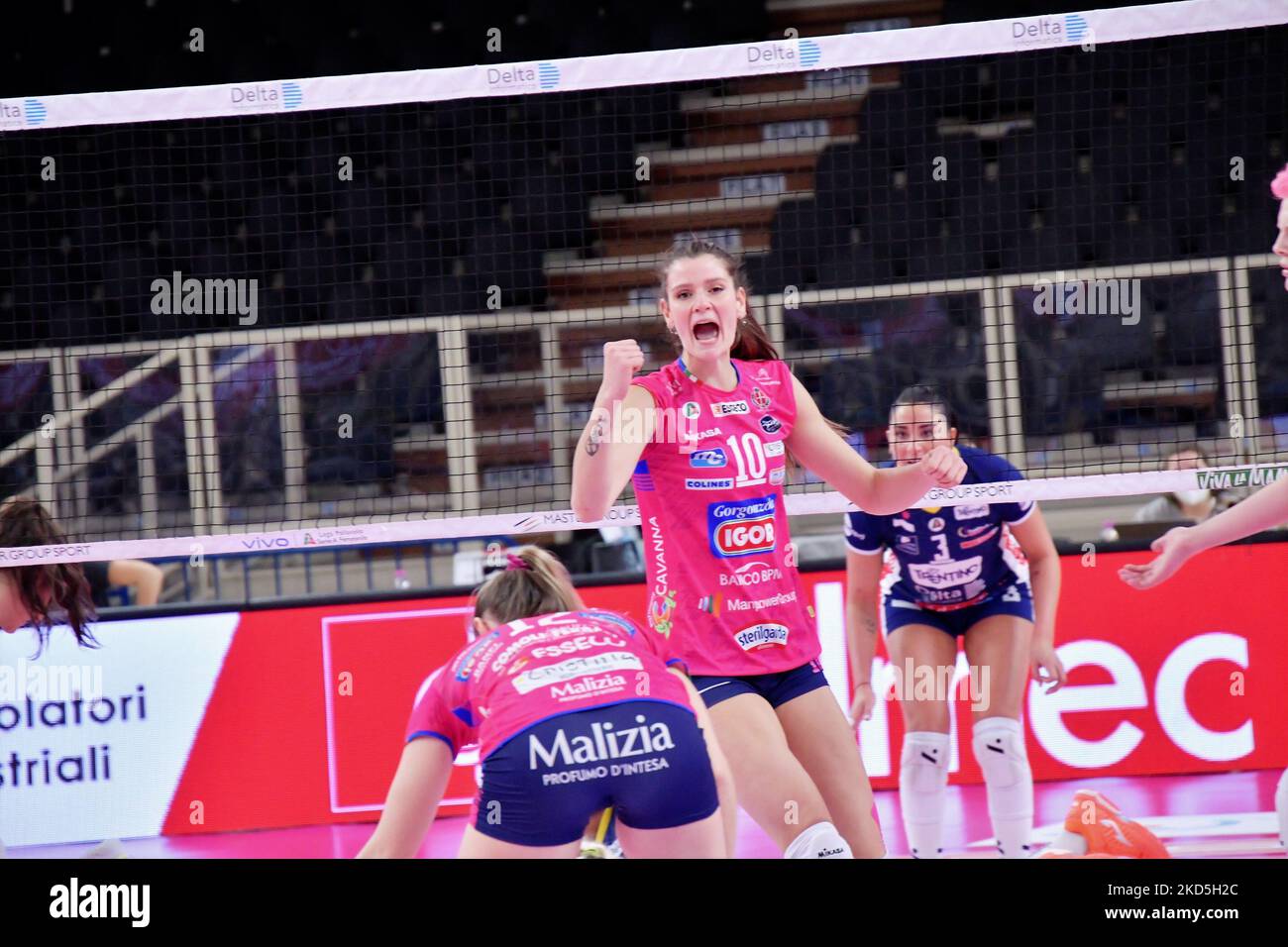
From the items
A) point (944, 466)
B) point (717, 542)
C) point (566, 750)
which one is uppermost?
point (944, 466)

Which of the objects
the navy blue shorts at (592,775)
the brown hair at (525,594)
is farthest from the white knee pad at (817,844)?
the brown hair at (525,594)

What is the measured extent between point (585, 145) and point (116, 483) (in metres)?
5.07

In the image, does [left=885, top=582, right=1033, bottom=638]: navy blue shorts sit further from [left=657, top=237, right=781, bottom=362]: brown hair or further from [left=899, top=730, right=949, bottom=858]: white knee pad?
[left=657, top=237, right=781, bottom=362]: brown hair

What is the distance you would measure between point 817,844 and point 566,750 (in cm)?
76

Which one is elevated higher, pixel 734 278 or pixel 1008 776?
pixel 734 278

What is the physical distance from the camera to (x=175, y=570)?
929cm

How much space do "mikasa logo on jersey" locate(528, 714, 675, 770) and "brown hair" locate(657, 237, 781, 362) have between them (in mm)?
Answer: 1325

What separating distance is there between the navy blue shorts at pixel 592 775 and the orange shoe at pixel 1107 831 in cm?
231

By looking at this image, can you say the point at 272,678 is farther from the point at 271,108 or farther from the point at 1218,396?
the point at 1218,396

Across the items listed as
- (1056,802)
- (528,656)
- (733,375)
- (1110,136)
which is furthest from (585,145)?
(528,656)

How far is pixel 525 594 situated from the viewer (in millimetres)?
3713

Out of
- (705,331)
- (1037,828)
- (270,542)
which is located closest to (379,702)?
(270,542)

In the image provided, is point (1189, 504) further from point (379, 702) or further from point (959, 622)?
point (379, 702)

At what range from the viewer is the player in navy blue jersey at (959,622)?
5.33 metres
